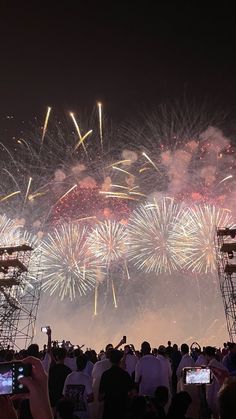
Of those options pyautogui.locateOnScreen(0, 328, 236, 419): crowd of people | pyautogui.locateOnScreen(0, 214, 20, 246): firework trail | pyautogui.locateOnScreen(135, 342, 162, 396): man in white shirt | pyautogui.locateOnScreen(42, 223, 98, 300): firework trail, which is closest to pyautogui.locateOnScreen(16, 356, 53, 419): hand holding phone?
pyautogui.locateOnScreen(0, 328, 236, 419): crowd of people

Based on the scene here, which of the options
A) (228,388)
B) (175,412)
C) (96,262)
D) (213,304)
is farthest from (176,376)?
(213,304)

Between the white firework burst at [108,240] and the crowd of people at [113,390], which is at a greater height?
the white firework burst at [108,240]

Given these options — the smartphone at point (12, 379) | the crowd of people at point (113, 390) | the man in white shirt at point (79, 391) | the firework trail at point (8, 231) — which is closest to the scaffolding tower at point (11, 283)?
the firework trail at point (8, 231)

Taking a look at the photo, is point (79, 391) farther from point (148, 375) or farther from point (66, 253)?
point (66, 253)

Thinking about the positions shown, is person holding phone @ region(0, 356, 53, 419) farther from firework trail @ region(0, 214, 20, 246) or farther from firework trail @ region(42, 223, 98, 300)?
firework trail @ region(42, 223, 98, 300)

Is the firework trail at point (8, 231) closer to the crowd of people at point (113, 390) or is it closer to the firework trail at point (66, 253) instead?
the firework trail at point (66, 253)

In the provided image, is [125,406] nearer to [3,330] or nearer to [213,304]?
[3,330]

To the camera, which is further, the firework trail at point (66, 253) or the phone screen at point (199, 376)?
the firework trail at point (66, 253)

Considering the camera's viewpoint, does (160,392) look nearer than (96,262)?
Yes

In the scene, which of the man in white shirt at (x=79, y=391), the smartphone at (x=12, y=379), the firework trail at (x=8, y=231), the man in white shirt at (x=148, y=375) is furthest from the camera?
the firework trail at (x=8, y=231)
